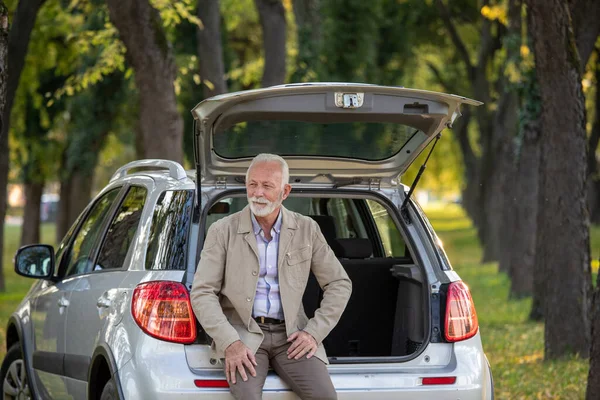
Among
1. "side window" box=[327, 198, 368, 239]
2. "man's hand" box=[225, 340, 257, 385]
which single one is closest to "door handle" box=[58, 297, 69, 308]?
"man's hand" box=[225, 340, 257, 385]

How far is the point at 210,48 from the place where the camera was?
1644cm

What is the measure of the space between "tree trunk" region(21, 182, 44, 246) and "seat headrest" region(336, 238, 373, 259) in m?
24.6

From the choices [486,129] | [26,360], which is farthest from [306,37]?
[26,360]

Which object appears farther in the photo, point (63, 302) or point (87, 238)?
point (87, 238)

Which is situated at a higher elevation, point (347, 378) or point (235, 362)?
point (235, 362)

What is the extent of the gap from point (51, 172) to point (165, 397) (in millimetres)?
25485

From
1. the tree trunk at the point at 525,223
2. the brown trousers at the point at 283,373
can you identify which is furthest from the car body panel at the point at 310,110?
the tree trunk at the point at 525,223

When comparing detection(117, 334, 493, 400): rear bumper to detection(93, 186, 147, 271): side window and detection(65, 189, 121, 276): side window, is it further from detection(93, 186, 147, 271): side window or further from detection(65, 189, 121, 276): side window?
detection(65, 189, 121, 276): side window

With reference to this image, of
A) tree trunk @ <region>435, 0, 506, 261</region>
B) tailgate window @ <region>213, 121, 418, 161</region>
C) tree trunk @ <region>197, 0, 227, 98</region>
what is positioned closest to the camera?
tailgate window @ <region>213, 121, 418, 161</region>

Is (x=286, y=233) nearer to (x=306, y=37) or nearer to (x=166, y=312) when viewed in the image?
(x=166, y=312)

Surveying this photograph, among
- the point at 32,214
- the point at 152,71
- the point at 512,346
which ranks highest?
the point at 152,71

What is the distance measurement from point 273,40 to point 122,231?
11701 mm

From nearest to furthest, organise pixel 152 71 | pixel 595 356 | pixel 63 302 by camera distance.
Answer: pixel 63 302 → pixel 595 356 → pixel 152 71

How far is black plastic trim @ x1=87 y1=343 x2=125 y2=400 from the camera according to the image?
5.30m
